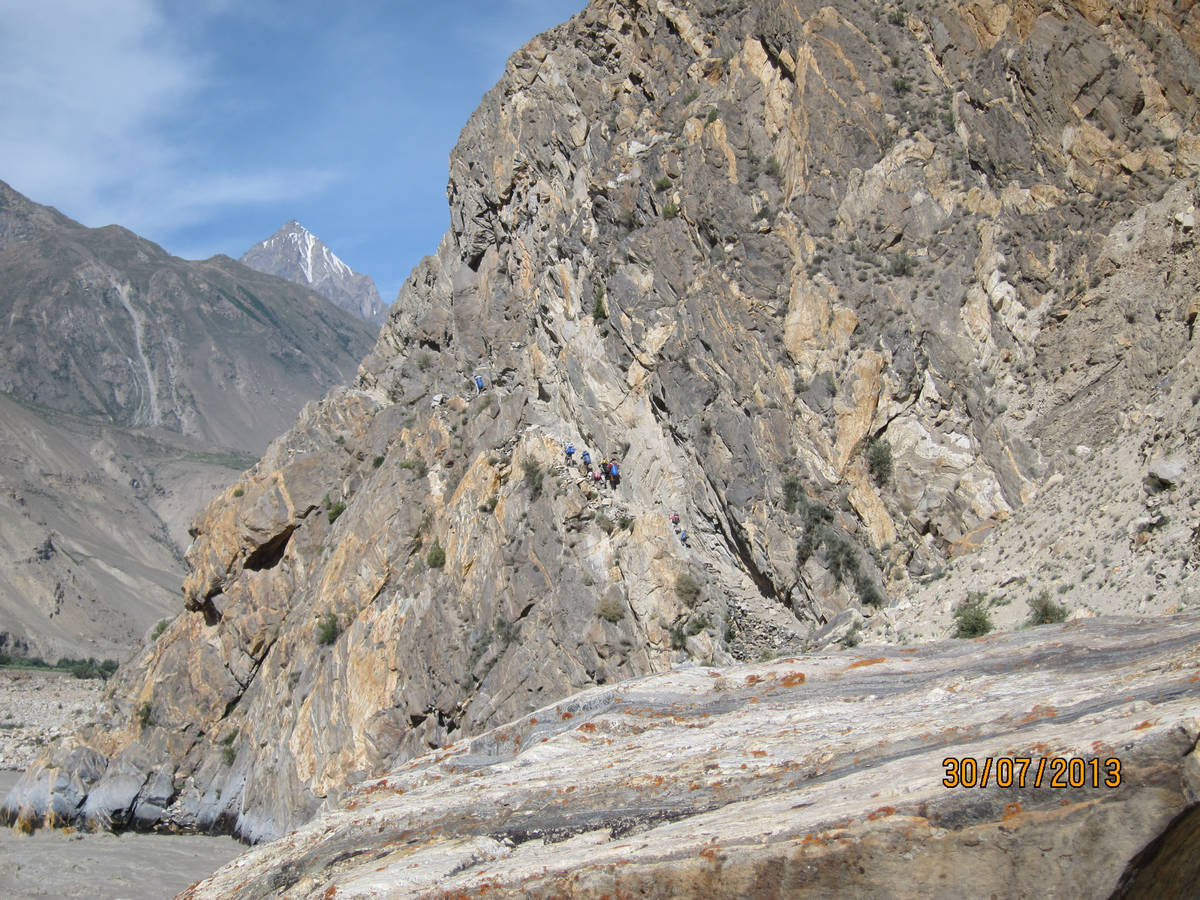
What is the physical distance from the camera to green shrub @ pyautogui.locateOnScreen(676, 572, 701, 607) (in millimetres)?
24719

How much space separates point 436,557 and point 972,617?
18352mm

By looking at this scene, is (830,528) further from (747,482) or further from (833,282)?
(833,282)

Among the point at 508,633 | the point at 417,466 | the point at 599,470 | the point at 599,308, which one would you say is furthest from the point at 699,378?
the point at 417,466

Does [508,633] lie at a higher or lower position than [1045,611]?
higher

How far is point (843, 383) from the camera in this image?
24.1m

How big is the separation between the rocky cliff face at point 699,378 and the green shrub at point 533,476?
73 mm

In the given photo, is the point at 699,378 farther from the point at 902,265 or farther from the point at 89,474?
the point at 89,474

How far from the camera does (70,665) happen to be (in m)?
88.9

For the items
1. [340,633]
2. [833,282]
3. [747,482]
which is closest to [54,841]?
[340,633]

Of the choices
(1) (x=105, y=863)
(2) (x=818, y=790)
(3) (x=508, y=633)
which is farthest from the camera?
(1) (x=105, y=863)

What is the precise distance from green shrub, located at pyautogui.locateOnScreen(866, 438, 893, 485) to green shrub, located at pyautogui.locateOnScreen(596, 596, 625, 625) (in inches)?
316

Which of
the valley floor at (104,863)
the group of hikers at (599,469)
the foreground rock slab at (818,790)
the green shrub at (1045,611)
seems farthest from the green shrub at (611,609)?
the valley floor at (104,863)

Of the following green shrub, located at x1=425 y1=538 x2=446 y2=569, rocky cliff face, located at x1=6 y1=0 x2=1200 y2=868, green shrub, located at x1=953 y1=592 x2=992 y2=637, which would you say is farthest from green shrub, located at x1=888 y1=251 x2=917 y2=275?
green shrub, located at x1=425 y1=538 x2=446 y2=569
